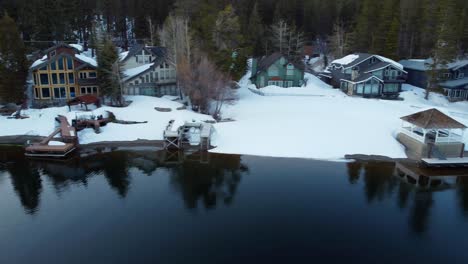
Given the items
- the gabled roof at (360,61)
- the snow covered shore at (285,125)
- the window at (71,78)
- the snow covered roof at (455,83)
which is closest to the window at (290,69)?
the gabled roof at (360,61)

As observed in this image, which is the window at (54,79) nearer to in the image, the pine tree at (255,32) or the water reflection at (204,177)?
the water reflection at (204,177)

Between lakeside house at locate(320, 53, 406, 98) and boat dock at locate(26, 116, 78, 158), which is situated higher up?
lakeside house at locate(320, 53, 406, 98)

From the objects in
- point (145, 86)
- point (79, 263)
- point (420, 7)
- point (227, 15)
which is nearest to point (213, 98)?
point (145, 86)

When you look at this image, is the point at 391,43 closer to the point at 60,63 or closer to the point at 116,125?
the point at 116,125

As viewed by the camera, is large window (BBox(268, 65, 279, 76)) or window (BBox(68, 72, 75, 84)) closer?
window (BBox(68, 72, 75, 84))

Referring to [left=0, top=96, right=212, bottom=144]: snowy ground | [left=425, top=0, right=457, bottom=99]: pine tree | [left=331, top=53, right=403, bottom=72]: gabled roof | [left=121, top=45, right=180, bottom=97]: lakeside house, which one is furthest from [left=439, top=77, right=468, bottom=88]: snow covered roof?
[left=121, top=45, right=180, bottom=97]: lakeside house

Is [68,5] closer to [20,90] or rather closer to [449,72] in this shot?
[20,90]

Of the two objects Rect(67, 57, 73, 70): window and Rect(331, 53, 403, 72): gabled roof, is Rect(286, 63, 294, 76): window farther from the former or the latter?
Rect(67, 57, 73, 70): window
